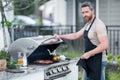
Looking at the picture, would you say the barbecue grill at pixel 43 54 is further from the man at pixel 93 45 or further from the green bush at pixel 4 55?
the man at pixel 93 45

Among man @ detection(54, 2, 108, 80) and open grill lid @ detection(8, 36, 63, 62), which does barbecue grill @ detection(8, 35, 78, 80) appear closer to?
open grill lid @ detection(8, 36, 63, 62)

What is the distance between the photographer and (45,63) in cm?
709

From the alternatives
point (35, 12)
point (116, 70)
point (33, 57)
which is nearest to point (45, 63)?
point (33, 57)

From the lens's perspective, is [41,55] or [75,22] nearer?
[41,55]

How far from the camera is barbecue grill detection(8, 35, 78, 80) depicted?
6.93 metres

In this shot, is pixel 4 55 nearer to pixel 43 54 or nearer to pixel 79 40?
pixel 43 54

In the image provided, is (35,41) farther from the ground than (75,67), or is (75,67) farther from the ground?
(35,41)

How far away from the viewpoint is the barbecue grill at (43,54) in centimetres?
693

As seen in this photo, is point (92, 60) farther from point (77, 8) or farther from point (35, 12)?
point (35, 12)

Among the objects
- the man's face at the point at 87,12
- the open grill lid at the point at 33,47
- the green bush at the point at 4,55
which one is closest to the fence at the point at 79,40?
the open grill lid at the point at 33,47

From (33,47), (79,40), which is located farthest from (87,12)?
(79,40)

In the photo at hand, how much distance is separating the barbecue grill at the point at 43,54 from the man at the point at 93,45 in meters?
0.50

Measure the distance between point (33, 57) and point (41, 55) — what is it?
284mm

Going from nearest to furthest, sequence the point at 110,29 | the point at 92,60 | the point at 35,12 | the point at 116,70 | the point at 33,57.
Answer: the point at 92,60 → the point at 33,57 → the point at 116,70 → the point at 110,29 → the point at 35,12
